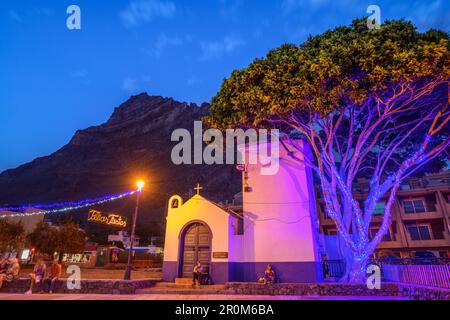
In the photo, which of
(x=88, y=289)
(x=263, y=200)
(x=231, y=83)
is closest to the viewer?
(x=88, y=289)

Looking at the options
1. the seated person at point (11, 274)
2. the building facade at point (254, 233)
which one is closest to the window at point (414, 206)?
the building facade at point (254, 233)

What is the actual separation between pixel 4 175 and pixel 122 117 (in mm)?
46688

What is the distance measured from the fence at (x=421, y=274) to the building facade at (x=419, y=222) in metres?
17.1

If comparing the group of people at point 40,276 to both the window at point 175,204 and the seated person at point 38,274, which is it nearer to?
the seated person at point 38,274

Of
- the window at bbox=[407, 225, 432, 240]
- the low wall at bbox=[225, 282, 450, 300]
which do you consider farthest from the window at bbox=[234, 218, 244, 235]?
the window at bbox=[407, 225, 432, 240]

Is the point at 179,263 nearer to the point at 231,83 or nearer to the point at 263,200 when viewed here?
the point at 263,200

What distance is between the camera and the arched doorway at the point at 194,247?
614 inches

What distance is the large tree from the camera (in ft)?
35.3

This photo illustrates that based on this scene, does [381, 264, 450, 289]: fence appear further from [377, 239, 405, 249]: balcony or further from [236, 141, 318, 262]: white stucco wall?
[377, 239, 405, 249]: balcony

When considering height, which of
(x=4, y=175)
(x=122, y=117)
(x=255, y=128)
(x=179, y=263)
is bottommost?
(x=179, y=263)

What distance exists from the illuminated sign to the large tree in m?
8.04

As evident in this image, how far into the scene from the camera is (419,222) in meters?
30.3

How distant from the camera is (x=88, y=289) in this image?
12.6 metres

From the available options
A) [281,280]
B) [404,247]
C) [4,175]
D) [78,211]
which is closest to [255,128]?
[281,280]
